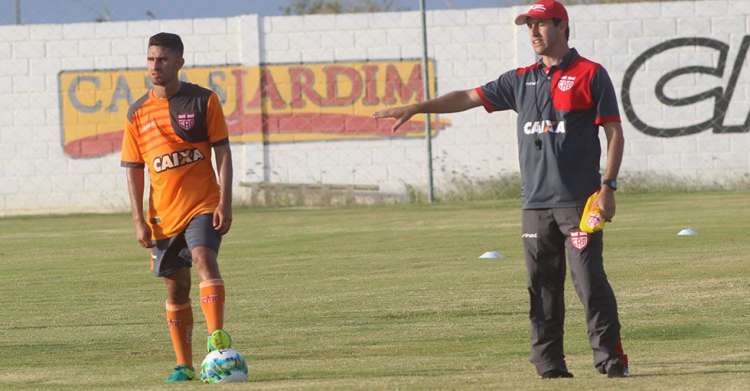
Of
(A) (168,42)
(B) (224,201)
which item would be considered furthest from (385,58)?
(B) (224,201)

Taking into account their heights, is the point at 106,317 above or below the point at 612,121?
below

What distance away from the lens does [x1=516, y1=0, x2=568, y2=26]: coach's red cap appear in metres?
8.66

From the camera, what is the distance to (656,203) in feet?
90.7

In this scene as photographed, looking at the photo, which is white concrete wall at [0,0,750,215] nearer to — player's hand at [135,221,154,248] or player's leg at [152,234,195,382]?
player's leg at [152,234,195,382]

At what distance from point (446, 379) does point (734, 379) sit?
4.84ft

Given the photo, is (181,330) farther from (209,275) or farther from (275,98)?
(275,98)

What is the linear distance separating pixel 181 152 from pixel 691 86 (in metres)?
23.5

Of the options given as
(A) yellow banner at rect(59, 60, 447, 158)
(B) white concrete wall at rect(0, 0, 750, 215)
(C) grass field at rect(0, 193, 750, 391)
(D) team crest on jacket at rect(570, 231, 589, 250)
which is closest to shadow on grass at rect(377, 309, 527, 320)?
(C) grass field at rect(0, 193, 750, 391)

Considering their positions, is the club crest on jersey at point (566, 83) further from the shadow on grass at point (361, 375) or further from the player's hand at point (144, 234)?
the player's hand at point (144, 234)

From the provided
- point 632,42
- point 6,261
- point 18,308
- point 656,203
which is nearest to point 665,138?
point 632,42

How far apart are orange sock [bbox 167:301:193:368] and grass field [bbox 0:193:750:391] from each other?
23 cm

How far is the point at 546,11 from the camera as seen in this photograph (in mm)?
8664

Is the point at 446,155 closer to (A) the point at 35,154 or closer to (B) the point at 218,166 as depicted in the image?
(A) the point at 35,154

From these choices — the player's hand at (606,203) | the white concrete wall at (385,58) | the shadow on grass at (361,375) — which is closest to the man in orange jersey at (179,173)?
the shadow on grass at (361,375)
